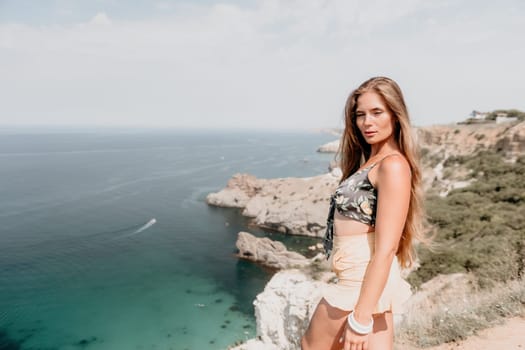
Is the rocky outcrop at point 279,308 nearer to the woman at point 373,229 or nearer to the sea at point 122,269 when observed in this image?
the woman at point 373,229

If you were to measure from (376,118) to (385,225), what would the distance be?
678 mm

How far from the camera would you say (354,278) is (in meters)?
2.01

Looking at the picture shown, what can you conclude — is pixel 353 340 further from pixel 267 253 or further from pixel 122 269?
pixel 122 269

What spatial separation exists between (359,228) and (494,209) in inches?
651

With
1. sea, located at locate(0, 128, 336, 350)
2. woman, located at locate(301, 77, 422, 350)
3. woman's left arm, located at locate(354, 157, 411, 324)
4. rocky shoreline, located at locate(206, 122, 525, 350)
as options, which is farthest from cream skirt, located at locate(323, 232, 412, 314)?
sea, located at locate(0, 128, 336, 350)

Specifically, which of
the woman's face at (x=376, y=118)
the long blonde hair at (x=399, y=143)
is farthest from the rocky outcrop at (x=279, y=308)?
the woman's face at (x=376, y=118)

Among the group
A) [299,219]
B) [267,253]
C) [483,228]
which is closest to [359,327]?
[483,228]

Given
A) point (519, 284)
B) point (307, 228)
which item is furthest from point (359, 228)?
point (307, 228)

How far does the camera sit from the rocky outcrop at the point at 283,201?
38.5 m

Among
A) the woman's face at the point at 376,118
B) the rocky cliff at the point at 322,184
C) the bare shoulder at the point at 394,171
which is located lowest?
the rocky cliff at the point at 322,184

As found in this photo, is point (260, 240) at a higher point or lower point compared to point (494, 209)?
lower

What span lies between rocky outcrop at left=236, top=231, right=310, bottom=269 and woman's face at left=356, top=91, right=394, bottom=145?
2716cm

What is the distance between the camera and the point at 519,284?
5277 mm

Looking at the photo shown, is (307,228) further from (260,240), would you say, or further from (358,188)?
(358,188)
